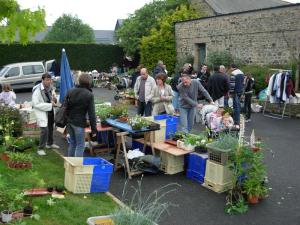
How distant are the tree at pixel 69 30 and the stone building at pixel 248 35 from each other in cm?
4314

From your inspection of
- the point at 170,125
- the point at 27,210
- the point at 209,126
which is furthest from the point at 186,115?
the point at 27,210

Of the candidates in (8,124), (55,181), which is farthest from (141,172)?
(8,124)

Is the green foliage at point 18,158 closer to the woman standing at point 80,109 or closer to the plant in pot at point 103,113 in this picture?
the woman standing at point 80,109

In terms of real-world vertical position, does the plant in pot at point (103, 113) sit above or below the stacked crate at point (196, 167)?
above

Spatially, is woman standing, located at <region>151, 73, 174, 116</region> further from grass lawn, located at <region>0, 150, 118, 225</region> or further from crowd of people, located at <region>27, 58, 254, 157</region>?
grass lawn, located at <region>0, 150, 118, 225</region>

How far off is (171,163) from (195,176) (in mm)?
560

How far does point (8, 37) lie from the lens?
4.68m

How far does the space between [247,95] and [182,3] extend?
54.1 feet

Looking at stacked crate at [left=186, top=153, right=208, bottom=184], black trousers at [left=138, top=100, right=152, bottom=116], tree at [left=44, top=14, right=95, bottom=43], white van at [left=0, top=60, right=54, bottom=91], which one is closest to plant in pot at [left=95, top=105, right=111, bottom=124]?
black trousers at [left=138, top=100, right=152, bottom=116]

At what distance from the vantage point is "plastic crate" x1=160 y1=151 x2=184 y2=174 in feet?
25.9

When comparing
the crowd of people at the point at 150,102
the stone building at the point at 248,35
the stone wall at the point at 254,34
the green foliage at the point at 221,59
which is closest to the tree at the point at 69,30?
the stone building at the point at 248,35

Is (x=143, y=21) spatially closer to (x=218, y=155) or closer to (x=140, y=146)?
(x=140, y=146)

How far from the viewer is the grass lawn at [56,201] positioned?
5.45 m

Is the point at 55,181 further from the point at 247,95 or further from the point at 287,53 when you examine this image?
the point at 287,53
